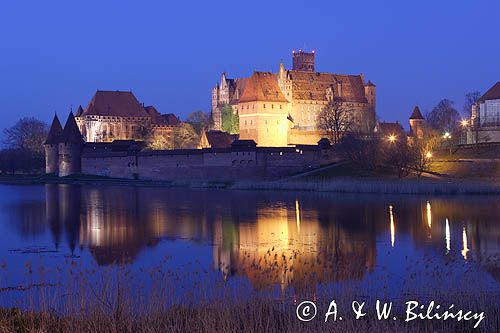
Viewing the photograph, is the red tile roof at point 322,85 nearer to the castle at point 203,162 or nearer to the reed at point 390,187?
the castle at point 203,162

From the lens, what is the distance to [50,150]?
59156 mm

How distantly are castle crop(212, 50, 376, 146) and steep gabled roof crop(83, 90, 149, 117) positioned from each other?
7540 mm

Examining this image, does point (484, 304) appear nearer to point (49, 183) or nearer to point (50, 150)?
point (49, 183)

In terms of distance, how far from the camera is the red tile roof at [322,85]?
6688 centimetres

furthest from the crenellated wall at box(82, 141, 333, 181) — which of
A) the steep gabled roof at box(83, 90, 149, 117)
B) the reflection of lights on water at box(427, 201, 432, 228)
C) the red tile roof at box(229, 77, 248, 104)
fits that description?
the steep gabled roof at box(83, 90, 149, 117)

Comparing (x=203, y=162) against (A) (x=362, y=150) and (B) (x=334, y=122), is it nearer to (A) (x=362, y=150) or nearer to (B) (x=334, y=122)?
(A) (x=362, y=150)

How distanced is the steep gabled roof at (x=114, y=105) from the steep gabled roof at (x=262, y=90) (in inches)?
578

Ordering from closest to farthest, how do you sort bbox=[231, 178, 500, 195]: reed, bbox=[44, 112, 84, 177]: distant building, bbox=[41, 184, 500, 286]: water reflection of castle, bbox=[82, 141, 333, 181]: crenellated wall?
bbox=[41, 184, 500, 286]: water reflection of castle
bbox=[231, 178, 500, 195]: reed
bbox=[82, 141, 333, 181]: crenellated wall
bbox=[44, 112, 84, 177]: distant building

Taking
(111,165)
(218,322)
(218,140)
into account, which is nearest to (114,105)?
(218,140)

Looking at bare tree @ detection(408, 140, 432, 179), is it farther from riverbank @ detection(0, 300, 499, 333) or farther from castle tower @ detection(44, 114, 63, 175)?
riverbank @ detection(0, 300, 499, 333)

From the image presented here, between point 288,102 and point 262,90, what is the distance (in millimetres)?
3312

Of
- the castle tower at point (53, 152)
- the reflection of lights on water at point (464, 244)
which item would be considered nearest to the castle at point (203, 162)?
the castle tower at point (53, 152)

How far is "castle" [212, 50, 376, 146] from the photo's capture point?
203 feet

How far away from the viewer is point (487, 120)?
196ft
